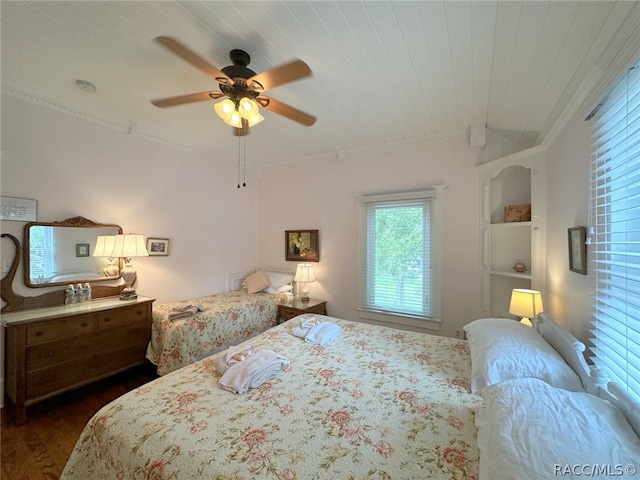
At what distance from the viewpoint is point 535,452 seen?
0.73m

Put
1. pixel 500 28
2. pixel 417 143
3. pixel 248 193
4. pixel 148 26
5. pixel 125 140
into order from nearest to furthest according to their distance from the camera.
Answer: pixel 500 28, pixel 148 26, pixel 125 140, pixel 417 143, pixel 248 193

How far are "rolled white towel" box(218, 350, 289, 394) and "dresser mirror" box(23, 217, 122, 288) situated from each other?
216 cm

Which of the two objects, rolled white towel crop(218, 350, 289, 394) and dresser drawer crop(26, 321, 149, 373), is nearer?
rolled white towel crop(218, 350, 289, 394)

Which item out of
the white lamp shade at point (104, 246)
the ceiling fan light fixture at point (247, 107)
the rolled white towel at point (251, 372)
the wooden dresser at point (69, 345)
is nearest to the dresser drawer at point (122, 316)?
the wooden dresser at point (69, 345)

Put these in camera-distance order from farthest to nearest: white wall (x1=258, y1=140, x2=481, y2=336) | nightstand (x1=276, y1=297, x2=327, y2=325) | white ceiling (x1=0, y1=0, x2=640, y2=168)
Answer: nightstand (x1=276, y1=297, x2=327, y2=325)
white wall (x1=258, y1=140, x2=481, y2=336)
white ceiling (x1=0, y1=0, x2=640, y2=168)

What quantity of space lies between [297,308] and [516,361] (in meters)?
2.47

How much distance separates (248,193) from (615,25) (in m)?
4.03

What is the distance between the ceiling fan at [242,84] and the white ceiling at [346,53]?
171mm

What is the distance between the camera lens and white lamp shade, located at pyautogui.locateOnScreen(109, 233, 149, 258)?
263 centimetres

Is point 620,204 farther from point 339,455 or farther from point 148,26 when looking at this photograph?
point 148,26

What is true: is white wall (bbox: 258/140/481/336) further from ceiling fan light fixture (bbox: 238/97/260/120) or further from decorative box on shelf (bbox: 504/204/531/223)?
ceiling fan light fixture (bbox: 238/97/260/120)

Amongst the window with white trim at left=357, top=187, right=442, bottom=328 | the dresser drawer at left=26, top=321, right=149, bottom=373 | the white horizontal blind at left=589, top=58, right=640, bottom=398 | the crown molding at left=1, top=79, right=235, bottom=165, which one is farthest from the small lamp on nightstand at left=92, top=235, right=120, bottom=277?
the white horizontal blind at left=589, top=58, right=640, bottom=398

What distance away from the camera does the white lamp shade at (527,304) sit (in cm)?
205

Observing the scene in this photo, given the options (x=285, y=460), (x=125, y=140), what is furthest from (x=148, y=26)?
(x=285, y=460)
